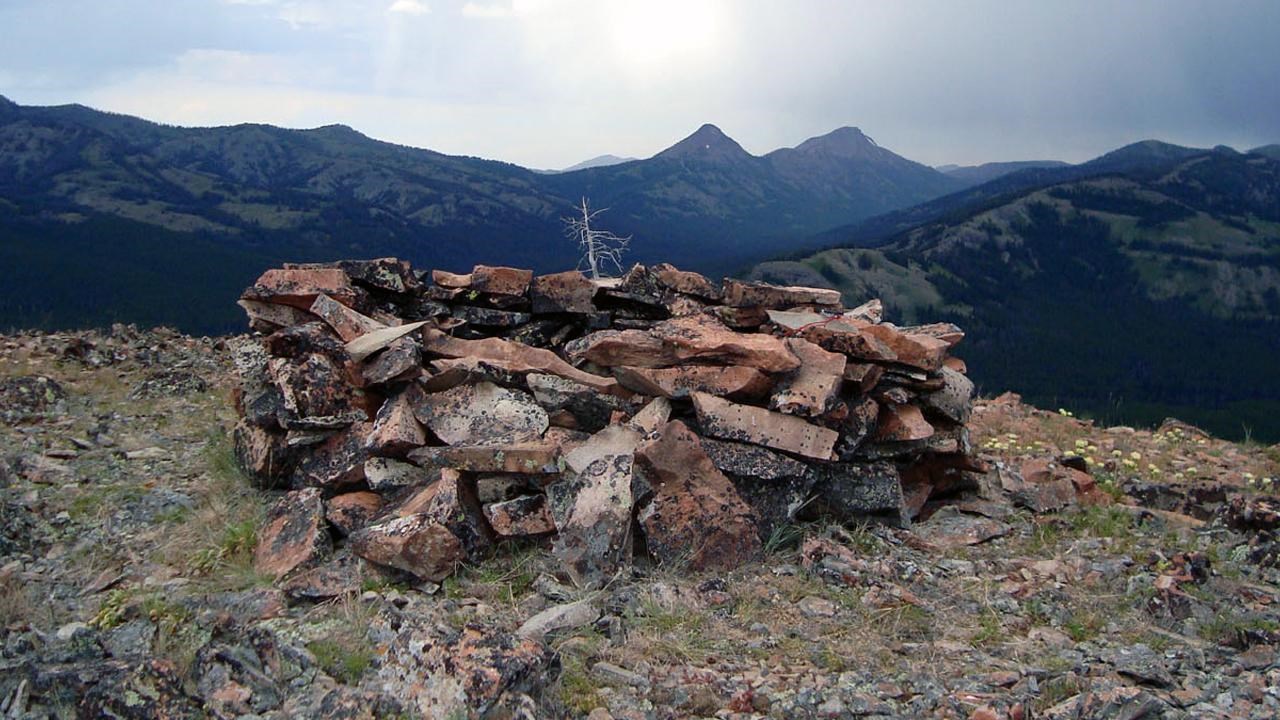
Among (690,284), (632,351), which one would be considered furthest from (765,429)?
(690,284)

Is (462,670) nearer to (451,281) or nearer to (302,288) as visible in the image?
(302,288)

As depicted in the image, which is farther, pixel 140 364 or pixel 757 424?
pixel 140 364

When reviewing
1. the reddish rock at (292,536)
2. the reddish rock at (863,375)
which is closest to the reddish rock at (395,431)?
the reddish rock at (292,536)

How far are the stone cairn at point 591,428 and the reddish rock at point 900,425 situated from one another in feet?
0.07

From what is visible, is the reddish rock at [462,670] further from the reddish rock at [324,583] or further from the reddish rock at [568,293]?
the reddish rock at [568,293]

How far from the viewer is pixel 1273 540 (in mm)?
6516

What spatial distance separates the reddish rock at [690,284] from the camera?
8609 millimetres

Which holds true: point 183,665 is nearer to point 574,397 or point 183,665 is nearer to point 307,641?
point 307,641

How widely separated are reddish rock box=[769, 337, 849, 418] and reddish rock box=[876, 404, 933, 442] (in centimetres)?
54

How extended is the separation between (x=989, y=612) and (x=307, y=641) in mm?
4272

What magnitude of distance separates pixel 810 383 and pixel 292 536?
4216 mm

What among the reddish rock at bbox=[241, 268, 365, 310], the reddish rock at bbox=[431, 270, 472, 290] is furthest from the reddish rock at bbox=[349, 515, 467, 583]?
the reddish rock at bbox=[431, 270, 472, 290]

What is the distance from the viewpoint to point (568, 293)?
28.8ft

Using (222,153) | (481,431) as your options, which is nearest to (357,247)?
(222,153)
